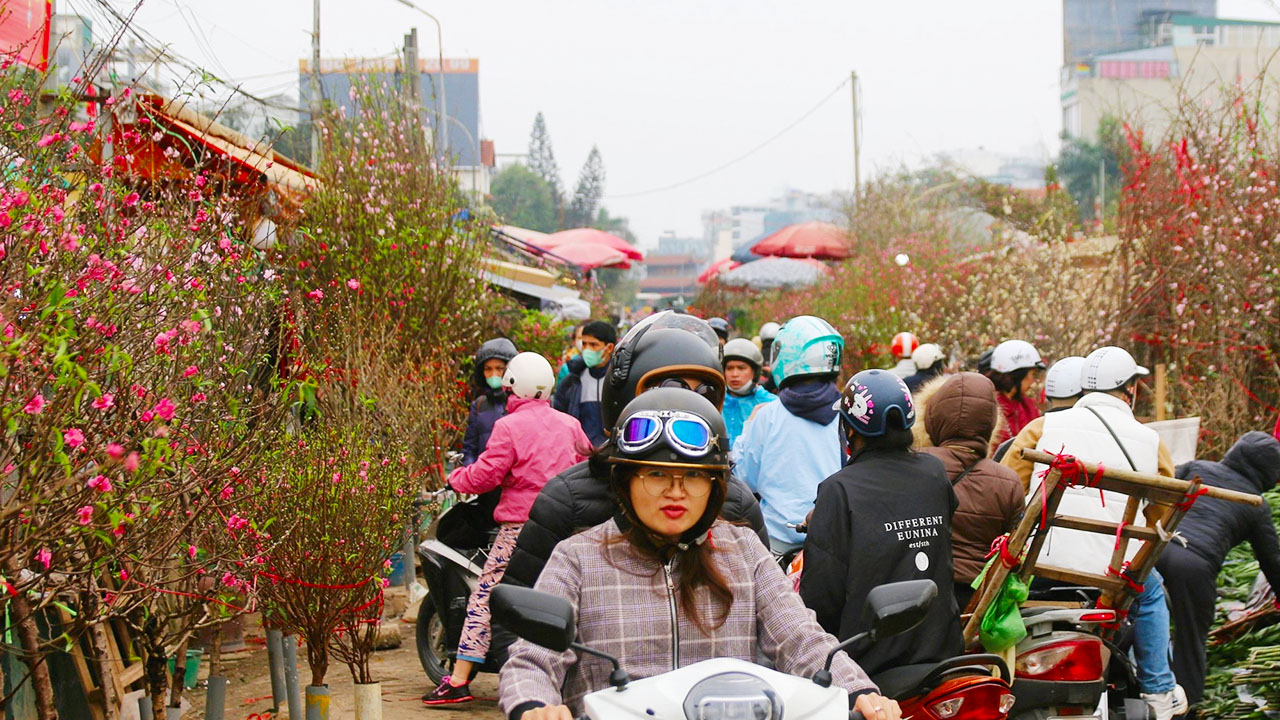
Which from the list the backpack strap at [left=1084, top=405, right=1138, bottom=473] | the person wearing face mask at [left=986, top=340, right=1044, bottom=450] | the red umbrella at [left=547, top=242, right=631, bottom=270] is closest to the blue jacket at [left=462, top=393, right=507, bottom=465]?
the person wearing face mask at [left=986, top=340, right=1044, bottom=450]

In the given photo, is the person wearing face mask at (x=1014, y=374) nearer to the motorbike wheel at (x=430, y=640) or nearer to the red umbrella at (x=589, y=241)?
the motorbike wheel at (x=430, y=640)

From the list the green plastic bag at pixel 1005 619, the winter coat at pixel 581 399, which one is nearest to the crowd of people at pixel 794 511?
the green plastic bag at pixel 1005 619

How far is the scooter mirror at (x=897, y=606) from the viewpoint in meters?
3.15

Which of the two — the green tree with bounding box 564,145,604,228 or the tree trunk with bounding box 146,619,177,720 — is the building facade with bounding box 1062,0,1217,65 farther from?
the tree trunk with bounding box 146,619,177,720

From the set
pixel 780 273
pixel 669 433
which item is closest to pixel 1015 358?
pixel 669 433

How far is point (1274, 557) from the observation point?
6.73m

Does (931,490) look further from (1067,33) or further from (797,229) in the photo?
(1067,33)

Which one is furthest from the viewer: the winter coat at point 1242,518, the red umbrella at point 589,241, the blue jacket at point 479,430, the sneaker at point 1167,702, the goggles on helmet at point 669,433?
the red umbrella at point 589,241

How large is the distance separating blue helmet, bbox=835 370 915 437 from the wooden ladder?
1.47 feet

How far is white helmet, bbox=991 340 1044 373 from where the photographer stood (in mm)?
9648

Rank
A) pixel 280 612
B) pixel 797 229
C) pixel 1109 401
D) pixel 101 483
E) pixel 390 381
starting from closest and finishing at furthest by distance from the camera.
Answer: pixel 101 483 < pixel 280 612 < pixel 1109 401 < pixel 390 381 < pixel 797 229

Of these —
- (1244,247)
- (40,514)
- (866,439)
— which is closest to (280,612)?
(40,514)

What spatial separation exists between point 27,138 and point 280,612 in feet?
7.69

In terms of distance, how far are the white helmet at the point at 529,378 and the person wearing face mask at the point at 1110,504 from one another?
255 cm
